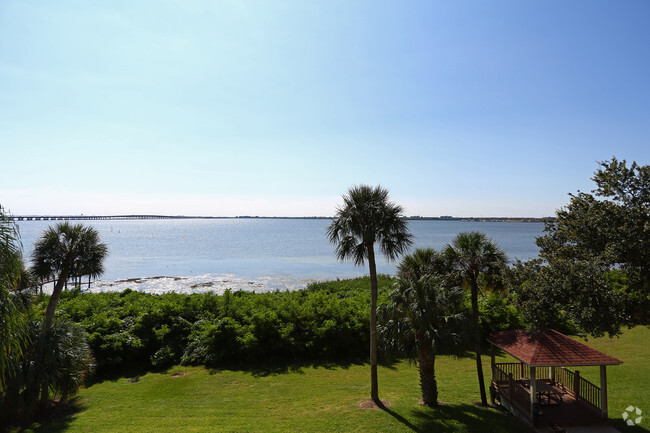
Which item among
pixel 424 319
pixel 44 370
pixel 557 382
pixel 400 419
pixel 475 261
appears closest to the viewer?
pixel 44 370

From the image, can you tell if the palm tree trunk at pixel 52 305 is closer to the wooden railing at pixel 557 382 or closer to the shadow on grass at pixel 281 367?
the shadow on grass at pixel 281 367

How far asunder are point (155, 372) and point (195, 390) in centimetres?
398

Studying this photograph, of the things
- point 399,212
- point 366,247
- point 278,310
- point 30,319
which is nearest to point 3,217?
point 30,319

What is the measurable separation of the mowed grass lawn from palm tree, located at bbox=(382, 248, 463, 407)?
1.49 metres

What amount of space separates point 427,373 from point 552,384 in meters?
5.86

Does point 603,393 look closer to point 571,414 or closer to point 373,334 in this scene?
point 571,414

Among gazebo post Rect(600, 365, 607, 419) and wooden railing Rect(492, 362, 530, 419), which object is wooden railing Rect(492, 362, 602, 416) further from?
gazebo post Rect(600, 365, 607, 419)

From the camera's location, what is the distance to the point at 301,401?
1405 cm

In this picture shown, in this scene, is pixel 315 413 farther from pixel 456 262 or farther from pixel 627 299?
pixel 627 299

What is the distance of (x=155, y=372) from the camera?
59.1 ft

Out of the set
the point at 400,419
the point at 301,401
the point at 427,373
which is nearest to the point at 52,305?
the point at 301,401

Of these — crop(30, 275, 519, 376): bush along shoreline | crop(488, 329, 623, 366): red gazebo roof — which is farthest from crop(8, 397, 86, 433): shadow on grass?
crop(488, 329, 623, 366): red gazebo roof

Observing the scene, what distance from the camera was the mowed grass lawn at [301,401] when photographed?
11594 millimetres

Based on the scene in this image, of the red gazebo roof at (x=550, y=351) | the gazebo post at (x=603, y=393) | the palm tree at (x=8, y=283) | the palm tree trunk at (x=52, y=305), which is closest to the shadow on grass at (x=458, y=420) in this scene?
the red gazebo roof at (x=550, y=351)
